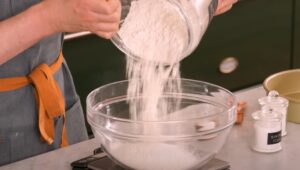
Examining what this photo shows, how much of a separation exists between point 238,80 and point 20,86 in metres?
1.44

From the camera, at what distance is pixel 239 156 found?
1.35 m

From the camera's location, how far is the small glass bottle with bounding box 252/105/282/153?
4.45ft

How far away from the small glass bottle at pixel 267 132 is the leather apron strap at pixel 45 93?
1.56ft

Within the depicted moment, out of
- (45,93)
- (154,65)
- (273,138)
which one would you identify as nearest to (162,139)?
(154,65)

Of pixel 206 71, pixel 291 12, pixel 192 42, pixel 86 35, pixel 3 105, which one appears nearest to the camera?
pixel 192 42

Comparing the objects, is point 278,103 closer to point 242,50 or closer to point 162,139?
point 162,139

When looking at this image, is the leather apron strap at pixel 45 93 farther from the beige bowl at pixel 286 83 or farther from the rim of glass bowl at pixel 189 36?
the beige bowl at pixel 286 83

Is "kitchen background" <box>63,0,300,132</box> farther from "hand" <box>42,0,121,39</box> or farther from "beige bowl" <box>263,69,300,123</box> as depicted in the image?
"hand" <box>42,0,121,39</box>

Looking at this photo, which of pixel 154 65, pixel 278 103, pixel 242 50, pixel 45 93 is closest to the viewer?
pixel 154 65

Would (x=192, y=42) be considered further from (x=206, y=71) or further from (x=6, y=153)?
(x=206, y=71)

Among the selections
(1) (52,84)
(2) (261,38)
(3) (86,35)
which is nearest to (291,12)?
(2) (261,38)

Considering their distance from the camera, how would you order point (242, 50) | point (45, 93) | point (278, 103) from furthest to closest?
point (242, 50), point (45, 93), point (278, 103)

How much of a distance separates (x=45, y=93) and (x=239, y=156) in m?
0.48

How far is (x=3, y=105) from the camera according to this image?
1531mm
